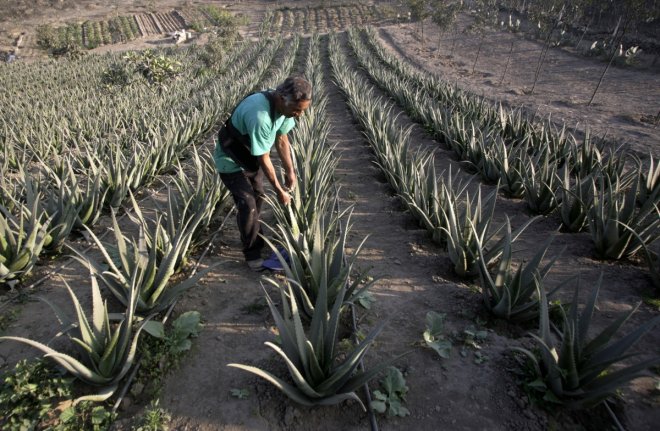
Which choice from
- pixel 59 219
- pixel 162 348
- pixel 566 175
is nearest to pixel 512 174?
pixel 566 175

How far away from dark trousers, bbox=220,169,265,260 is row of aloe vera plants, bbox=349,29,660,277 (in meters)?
2.04

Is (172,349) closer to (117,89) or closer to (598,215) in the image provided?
(598,215)

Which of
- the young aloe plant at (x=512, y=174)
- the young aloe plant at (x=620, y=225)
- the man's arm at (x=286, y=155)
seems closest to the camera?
the young aloe plant at (x=620, y=225)

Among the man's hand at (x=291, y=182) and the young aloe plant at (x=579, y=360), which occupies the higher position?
the man's hand at (x=291, y=182)

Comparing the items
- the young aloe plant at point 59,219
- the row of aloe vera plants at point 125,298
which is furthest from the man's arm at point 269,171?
the young aloe plant at point 59,219

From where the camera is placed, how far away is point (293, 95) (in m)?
2.11

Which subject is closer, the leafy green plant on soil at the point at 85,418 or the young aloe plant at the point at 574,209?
the leafy green plant on soil at the point at 85,418

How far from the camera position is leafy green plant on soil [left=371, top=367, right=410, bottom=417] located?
1.60 m

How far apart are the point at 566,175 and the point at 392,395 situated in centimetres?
260

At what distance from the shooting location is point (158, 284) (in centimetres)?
212

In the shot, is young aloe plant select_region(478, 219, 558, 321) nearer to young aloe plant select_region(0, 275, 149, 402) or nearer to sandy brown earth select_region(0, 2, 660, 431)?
sandy brown earth select_region(0, 2, 660, 431)

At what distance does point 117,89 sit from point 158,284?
9721 millimetres

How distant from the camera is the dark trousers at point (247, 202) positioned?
8.34 ft

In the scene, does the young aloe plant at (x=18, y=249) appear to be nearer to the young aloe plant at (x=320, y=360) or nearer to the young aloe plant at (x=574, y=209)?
the young aloe plant at (x=320, y=360)
